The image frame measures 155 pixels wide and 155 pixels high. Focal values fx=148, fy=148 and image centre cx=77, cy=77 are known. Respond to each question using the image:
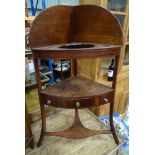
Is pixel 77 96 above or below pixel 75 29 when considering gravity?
below

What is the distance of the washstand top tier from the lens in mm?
785

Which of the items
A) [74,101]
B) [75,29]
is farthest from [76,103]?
[75,29]

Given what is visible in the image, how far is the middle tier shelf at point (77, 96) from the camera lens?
781 mm

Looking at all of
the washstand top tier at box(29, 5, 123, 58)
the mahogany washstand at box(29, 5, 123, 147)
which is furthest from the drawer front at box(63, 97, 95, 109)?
the washstand top tier at box(29, 5, 123, 58)

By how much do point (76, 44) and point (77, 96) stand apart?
0.31 m

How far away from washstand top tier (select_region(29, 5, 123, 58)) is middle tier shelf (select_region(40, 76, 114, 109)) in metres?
0.24

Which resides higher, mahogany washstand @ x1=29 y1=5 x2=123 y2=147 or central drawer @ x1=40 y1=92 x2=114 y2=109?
mahogany washstand @ x1=29 y1=5 x2=123 y2=147

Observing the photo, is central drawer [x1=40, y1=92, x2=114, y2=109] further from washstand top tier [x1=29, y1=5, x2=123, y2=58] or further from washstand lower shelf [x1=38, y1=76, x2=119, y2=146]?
washstand top tier [x1=29, y1=5, x2=123, y2=58]

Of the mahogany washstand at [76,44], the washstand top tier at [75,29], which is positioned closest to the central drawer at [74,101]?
the mahogany washstand at [76,44]

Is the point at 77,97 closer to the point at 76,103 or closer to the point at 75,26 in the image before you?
the point at 76,103

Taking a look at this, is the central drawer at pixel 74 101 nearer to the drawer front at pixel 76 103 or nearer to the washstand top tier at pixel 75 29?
the drawer front at pixel 76 103

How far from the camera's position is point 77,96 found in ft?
2.59
